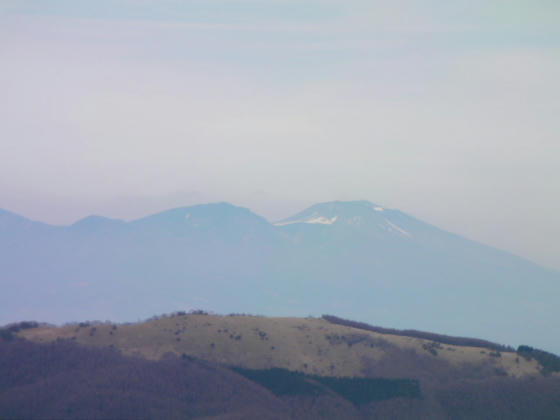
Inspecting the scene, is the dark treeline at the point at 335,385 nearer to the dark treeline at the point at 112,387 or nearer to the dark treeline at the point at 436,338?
the dark treeline at the point at 112,387

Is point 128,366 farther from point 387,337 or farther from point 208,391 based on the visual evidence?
point 387,337

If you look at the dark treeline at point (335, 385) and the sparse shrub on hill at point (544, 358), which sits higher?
the sparse shrub on hill at point (544, 358)

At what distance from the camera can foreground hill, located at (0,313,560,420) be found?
136ft

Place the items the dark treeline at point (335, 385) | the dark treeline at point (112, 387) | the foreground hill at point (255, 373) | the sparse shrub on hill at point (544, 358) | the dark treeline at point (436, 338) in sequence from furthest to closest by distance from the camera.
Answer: the dark treeline at point (436, 338) < the sparse shrub on hill at point (544, 358) < the dark treeline at point (335, 385) < the foreground hill at point (255, 373) < the dark treeline at point (112, 387)

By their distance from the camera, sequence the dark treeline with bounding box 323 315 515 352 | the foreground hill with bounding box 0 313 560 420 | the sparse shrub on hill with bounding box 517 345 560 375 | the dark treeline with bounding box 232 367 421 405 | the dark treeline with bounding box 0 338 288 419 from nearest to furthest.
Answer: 1. the dark treeline with bounding box 0 338 288 419
2. the foreground hill with bounding box 0 313 560 420
3. the dark treeline with bounding box 232 367 421 405
4. the sparse shrub on hill with bounding box 517 345 560 375
5. the dark treeline with bounding box 323 315 515 352

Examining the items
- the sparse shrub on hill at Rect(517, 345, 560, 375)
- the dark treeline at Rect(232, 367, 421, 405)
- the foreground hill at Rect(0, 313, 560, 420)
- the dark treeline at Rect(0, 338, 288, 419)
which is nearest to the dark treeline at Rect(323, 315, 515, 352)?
the foreground hill at Rect(0, 313, 560, 420)

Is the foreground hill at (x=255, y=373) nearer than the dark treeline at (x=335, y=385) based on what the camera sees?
Yes

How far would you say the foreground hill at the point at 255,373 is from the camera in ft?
136

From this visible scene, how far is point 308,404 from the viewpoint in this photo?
46.3 m

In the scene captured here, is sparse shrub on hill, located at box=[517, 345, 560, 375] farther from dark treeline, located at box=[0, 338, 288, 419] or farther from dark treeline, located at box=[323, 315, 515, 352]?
dark treeline, located at box=[0, 338, 288, 419]

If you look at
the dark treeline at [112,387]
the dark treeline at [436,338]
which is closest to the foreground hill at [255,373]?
the dark treeline at [112,387]

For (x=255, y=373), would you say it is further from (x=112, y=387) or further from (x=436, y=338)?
(x=436, y=338)

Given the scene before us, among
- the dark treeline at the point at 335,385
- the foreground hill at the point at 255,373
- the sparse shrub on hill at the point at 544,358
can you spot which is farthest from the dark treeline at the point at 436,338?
the dark treeline at the point at 335,385

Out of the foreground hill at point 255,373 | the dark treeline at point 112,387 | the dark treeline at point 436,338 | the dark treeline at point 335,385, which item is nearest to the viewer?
the dark treeline at point 112,387
